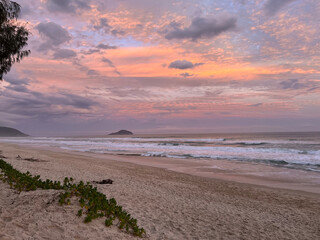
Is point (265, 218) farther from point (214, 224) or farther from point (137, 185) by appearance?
point (137, 185)

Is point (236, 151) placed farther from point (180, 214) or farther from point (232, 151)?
point (180, 214)

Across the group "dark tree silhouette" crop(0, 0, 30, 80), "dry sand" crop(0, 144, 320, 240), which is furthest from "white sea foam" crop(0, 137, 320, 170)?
"dark tree silhouette" crop(0, 0, 30, 80)

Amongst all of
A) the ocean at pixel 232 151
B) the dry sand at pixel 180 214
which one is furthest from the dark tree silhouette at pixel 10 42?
the ocean at pixel 232 151

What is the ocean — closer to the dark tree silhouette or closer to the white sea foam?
the white sea foam

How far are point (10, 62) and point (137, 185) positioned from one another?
10372 millimetres

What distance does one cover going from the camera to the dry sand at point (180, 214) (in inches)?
184

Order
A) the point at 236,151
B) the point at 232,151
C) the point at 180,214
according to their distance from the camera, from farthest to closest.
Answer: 1. the point at 232,151
2. the point at 236,151
3. the point at 180,214

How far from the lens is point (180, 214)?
6.98 m

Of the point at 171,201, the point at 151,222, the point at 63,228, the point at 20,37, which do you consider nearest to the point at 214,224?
the point at 151,222

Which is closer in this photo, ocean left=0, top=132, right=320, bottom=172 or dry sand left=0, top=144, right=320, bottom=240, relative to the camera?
dry sand left=0, top=144, right=320, bottom=240

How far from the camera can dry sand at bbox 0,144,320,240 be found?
468cm

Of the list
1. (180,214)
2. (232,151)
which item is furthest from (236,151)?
(180,214)

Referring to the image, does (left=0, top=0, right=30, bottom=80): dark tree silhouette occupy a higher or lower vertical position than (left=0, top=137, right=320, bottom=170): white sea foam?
higher

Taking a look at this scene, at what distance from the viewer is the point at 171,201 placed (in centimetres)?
837
